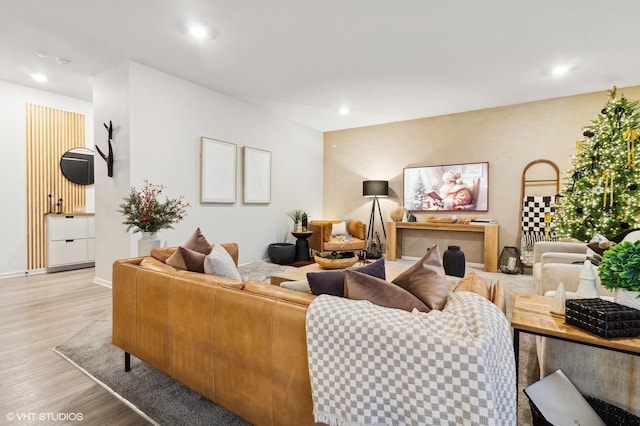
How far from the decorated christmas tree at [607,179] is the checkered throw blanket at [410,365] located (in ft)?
11.4

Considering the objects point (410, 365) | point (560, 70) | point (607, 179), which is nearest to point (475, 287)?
point (410, 365)

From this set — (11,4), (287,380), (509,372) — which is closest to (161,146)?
(11,4)

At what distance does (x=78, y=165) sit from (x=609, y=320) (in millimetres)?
6766

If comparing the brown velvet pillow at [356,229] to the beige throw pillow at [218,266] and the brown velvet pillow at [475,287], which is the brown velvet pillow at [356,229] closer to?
the beige throw pillow at [218,266]

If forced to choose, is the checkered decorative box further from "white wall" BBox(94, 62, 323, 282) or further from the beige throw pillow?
"white wall" BBox(94, 62, 323, 282)

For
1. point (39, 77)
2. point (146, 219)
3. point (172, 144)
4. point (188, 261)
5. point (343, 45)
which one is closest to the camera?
point (188, 261)

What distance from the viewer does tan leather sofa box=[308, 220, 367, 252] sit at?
18.8 feet

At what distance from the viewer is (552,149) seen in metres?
4.87

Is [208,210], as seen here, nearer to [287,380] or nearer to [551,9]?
[287,380]

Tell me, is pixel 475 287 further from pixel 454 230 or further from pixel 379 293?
pixel 454 230

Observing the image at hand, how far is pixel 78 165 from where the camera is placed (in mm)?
5316

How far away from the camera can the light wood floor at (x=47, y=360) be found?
168 centimetres

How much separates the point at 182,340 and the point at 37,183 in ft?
16.4

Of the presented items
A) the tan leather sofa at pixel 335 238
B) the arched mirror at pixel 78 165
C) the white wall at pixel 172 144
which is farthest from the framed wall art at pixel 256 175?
the arched mirror at pixel 78 165
